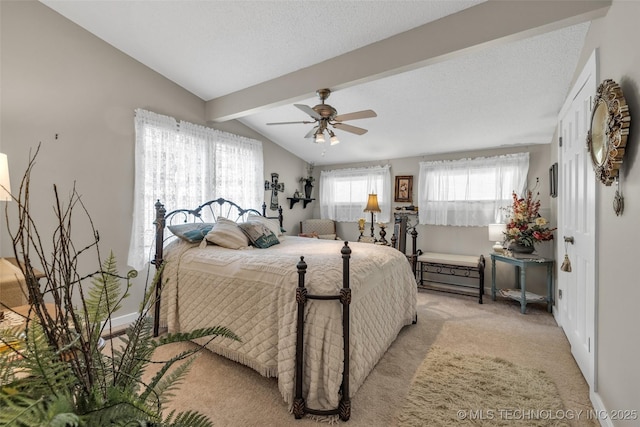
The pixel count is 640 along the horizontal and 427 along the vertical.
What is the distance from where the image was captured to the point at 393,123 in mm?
3766

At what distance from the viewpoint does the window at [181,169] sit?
10.2 feet

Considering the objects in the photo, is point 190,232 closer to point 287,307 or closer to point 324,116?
point 287,307

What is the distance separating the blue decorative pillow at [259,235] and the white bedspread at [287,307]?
0.62 feet

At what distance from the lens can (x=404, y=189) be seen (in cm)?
486

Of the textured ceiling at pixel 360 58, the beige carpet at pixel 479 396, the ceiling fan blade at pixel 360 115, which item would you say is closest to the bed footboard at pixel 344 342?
the beige carpet at pixel 479 396

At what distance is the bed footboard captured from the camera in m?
1.71

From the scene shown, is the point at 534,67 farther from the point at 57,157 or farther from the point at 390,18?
the point at 57,157

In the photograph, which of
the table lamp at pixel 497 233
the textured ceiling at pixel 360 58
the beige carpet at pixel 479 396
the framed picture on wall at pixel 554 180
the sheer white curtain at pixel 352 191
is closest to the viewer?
the beige carpet at pixel 479 396

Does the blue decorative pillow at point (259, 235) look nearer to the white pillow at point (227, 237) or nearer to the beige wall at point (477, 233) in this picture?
the white pillow at point (227, 237)

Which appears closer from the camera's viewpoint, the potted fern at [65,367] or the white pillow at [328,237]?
the potted fern at [65,367]

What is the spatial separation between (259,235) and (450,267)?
2.73 m

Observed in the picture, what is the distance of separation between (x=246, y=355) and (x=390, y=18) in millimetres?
2739

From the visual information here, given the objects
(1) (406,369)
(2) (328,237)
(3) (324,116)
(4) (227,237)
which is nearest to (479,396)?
(1) (406,369)

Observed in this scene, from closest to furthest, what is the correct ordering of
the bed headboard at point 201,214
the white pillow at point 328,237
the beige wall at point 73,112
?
the beige wall at point 73,112
the bed headboard at point 201,214
the white pillow at point 328,237
